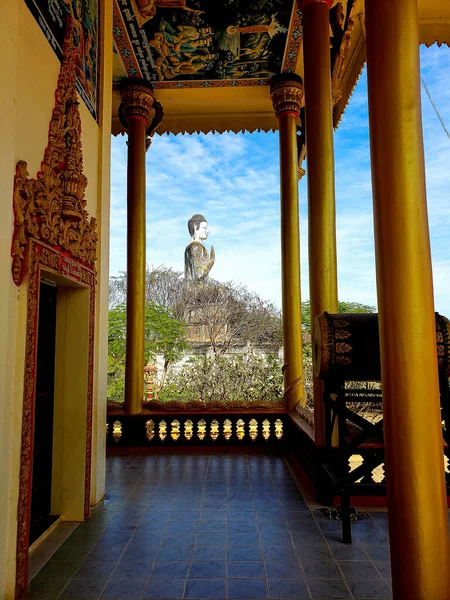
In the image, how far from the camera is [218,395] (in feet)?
32.3

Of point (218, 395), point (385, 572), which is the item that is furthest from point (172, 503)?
point (218, 395)

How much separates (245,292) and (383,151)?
11.1 metres

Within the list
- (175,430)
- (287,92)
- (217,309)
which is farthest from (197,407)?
(217,309)

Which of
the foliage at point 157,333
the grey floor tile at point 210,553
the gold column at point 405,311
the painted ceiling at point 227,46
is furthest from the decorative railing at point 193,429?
the painted ceiling at point 227,46

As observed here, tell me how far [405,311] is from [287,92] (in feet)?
19.8

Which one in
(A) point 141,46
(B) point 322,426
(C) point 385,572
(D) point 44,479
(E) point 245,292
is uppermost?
(A) point 141,46

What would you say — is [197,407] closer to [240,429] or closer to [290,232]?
[240,429]

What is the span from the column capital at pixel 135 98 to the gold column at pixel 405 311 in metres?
5.43

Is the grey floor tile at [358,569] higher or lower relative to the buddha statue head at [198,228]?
lower

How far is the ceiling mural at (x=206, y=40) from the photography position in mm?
5668

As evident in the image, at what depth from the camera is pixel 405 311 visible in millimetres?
2166

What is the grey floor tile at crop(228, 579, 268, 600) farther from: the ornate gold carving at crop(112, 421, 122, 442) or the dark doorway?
the ornate gold carving at crop(112, 421, 122, 442)

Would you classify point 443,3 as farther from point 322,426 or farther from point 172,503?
point 172,503

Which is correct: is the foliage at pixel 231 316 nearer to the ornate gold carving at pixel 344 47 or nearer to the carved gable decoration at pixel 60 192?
the ornate gold carving at pixel 344 47
